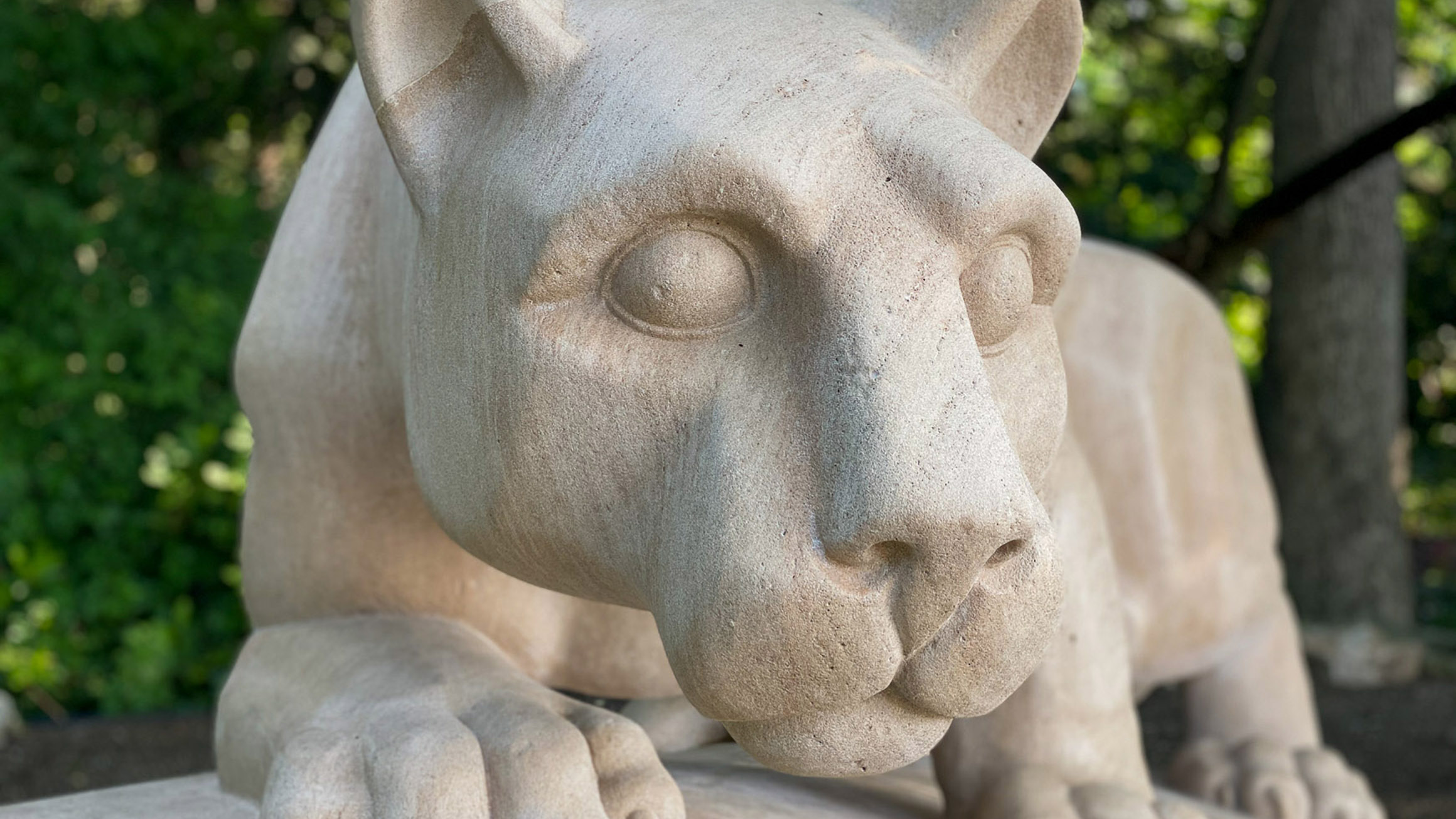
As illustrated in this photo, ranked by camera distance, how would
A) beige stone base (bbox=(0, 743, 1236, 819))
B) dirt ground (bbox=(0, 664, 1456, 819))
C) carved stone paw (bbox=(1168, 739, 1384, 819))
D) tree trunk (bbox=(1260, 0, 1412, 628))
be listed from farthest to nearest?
tree trunk (bbox=(1260, 0, 1412, 628)) < dirt ground (bbox=(0, 664, 1456, 819)) < carved stone paw (bbox=(1168, 739, 1384, 819)) < beige stone base (bbox=(0, 743, 1236, 819))

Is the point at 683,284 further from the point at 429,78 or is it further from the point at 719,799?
the point at 719,799

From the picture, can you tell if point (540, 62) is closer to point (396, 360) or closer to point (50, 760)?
point (396, 360)

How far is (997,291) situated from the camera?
1126mm

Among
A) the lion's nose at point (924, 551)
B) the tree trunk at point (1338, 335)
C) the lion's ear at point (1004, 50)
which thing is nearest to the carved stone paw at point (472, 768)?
the lion's nose at point (924, 551)

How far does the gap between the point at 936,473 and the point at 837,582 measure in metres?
0.10

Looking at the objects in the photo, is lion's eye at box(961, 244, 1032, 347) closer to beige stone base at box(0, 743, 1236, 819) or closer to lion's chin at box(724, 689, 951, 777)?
lion's chin at box(724, 689, 951, 777)

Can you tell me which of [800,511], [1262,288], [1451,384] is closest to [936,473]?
[800,511]

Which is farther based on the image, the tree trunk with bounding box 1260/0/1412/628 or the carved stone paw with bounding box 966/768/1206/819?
the tree trunk with bounding box 1260/0/1412/628

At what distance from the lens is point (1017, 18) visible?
48.4 inches

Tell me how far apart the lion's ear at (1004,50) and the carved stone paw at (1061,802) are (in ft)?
2.16

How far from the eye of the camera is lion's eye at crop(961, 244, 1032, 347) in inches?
44.0

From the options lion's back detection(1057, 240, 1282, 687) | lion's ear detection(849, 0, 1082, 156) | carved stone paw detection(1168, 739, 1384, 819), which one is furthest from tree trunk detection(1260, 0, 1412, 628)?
lion's ear detection(849, 0, 1082, 156)

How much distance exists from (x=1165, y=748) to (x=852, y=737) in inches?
133

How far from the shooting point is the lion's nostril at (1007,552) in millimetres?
1053
